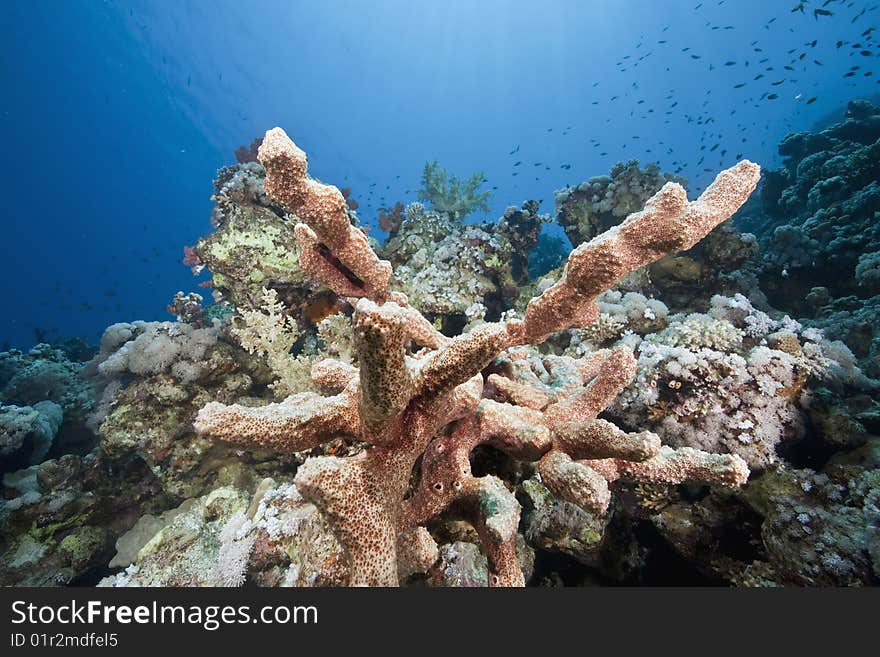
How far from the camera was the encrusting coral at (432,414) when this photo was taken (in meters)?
1.83

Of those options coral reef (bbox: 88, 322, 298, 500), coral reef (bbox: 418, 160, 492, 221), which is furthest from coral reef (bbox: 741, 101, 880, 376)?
coral reef (bbox: 88, 322, 298, 500)

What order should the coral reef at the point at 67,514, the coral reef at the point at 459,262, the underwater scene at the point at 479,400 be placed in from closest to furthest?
the underwater scene at the point at 479,400 → the coral reef at the point at 67,514 → the coral reef at the point at 459,262

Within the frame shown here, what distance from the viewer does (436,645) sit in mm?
2213

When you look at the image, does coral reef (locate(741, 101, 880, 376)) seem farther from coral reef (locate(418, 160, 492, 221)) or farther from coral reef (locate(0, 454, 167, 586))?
coral reef (locate(0, 454, 167, 586))

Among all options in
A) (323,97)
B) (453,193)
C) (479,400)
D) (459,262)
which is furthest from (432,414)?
(323,97)

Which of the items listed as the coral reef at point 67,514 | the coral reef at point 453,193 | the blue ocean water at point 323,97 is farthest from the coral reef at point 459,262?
the blue ocean water at point 323,97

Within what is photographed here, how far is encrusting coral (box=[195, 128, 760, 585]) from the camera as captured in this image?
71.9 inches

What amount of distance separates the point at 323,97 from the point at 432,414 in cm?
12416

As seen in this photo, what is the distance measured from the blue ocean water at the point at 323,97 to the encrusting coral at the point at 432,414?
5056 cm

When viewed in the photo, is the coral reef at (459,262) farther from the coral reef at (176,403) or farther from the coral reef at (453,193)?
the coral reef at (453,193)

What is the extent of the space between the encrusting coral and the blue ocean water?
50560mm

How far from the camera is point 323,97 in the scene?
102312 mm

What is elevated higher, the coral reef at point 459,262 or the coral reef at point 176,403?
the coral reef at point 459,262

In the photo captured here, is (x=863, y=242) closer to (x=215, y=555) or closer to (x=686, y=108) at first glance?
(x=215, y=555)
